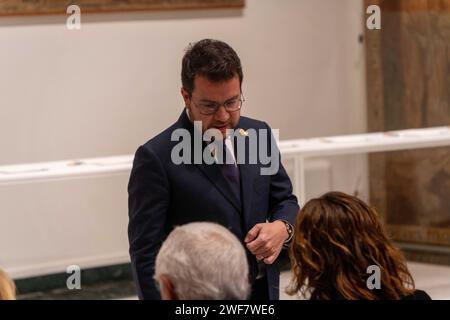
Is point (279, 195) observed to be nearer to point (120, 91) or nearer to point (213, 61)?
point (213, 61)

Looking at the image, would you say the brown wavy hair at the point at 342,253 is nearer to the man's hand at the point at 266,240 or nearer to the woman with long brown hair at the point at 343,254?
the woman with long brown hair at the point at 343,254

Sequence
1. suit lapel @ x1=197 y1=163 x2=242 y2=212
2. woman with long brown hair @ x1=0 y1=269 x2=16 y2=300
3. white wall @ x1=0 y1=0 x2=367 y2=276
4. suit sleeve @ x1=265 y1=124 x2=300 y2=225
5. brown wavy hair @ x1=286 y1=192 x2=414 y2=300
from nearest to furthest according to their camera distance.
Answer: woman with long brown hair @ x1=0 y1=269 x2=16 y2=300
brown wavy hair @ x1=286 y1=192 x2=414 y2=300
suit lapel @ x1=197 y1=163 x2=242 y2=212
suit sleeve @ x1=265 y1=124 x2=300 y2=225
white wall @ x1=0 y1=0 x2=367 y2=276

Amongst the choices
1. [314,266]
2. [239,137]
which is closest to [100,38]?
[239,137]

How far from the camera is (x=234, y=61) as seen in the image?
3.04 m

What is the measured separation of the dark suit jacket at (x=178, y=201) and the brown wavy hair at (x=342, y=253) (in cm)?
35

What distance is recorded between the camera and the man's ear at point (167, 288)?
2.25 meters

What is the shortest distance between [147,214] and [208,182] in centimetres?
24

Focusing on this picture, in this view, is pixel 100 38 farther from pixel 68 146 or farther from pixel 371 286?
pixel 371 286

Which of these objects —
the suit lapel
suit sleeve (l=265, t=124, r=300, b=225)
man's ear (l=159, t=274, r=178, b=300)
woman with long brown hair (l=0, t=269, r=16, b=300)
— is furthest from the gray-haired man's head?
suit sleeve (l=265, t=124, r=300, b=225)

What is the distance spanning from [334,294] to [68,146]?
4423 millimetres

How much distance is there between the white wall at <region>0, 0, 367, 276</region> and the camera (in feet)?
22.3

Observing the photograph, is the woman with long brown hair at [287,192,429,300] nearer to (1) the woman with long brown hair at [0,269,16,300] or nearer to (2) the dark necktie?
(2) the dark necktie

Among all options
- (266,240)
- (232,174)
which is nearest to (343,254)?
(266,240)
